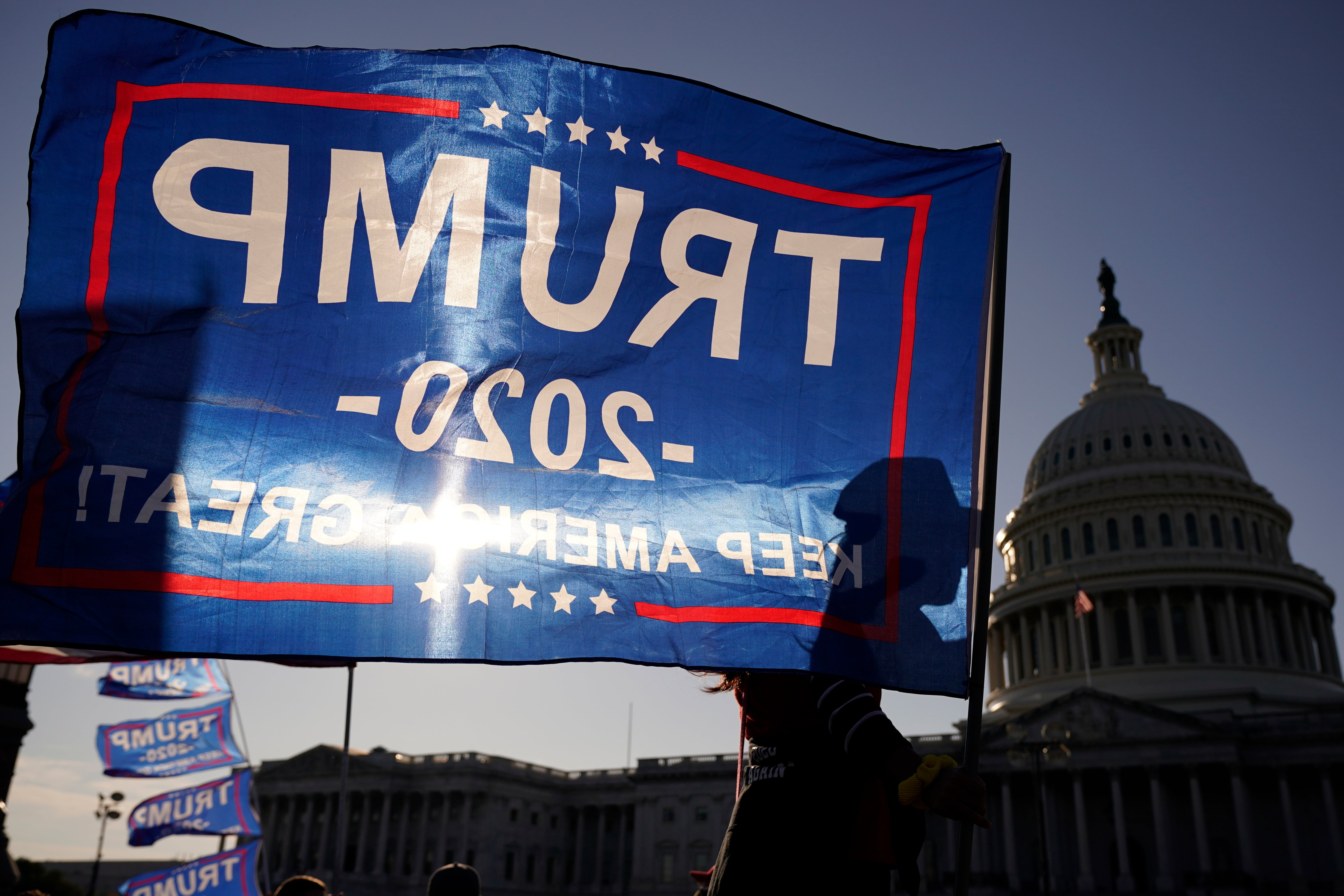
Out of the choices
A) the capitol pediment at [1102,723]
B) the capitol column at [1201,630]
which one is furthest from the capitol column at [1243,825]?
the capitol column at [1201,630]

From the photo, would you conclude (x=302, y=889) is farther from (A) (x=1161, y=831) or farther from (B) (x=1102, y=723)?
(B) (x=1102, y=723)

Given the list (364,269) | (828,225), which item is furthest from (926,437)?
(364,269)

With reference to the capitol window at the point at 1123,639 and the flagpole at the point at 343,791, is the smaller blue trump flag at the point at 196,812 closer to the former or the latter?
the flagpole at the point at 343,791

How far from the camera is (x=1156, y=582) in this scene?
73.9m

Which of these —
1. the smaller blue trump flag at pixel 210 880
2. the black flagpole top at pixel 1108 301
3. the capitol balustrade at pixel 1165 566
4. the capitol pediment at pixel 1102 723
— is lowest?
the smaller blue trump flag at pixel 210 880

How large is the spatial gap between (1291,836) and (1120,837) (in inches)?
331

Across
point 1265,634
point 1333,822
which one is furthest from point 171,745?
point 1265,634

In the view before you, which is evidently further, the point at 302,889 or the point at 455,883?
the point at 302,889

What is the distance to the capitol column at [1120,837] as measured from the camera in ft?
193

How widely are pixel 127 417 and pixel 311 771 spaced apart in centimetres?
9448

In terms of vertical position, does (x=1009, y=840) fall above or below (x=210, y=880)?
above

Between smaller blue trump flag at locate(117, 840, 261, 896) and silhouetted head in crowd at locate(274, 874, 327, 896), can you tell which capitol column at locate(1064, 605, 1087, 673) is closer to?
smaller blue trump flag at locate(117, 840, 261, 896)

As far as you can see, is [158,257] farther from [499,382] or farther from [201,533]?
[499,382]

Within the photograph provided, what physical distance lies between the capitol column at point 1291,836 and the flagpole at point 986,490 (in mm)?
62031
